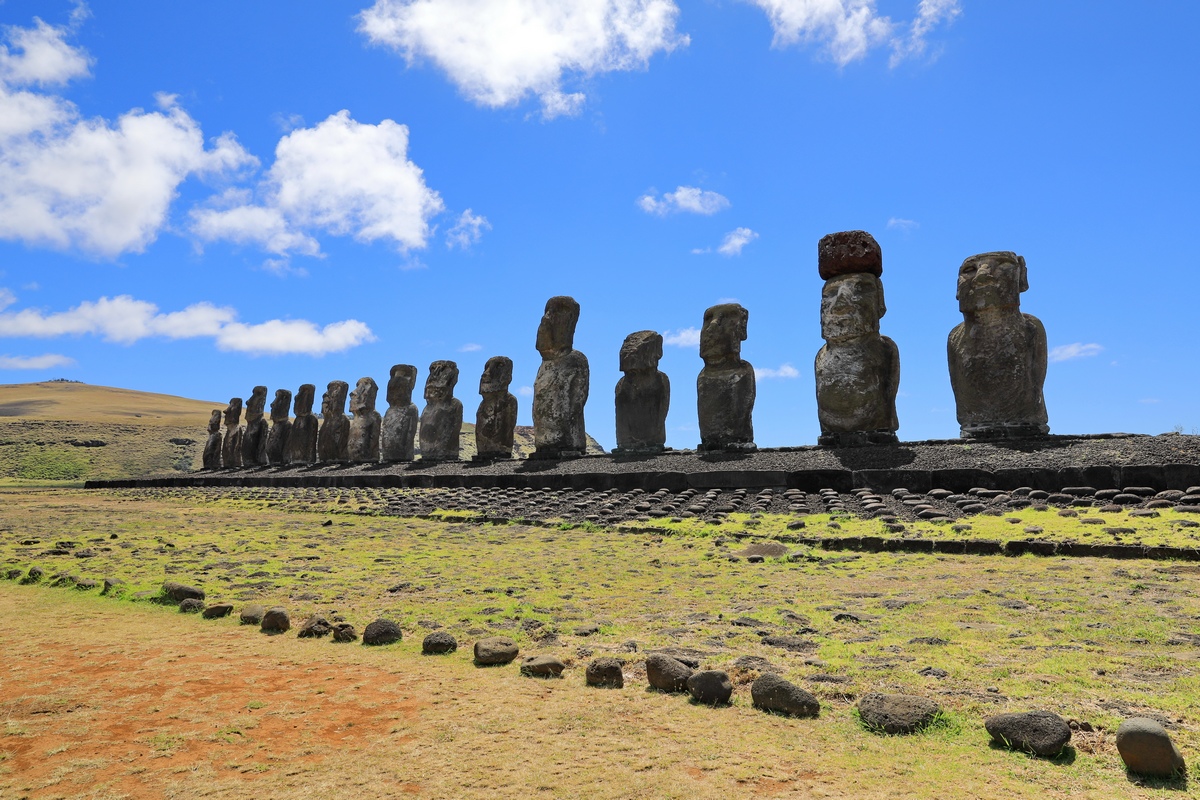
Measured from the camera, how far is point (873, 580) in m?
5.58

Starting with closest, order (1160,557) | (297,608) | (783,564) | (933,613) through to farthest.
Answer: (933,613) → (297,608) → (1160,557) → (783,564)

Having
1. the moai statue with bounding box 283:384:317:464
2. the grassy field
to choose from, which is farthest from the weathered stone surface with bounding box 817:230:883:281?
the moai statue with bounding box 283:384:317:464

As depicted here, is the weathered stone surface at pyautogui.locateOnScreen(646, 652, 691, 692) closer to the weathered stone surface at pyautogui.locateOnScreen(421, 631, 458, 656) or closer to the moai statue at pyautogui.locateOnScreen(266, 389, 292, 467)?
the weathered stone surface at pyautogui.locateOnScreen(421, 631, 458, 656)

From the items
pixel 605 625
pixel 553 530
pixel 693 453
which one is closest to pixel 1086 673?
pixel 605 625

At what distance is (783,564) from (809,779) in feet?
13.5

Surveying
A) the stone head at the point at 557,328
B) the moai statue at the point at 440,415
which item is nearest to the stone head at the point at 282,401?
the moai statue at the point at 440,415

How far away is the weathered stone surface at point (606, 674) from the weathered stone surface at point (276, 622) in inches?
85.3

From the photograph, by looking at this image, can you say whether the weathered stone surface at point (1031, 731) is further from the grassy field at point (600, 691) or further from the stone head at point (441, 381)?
the stone head at point (441, 381)

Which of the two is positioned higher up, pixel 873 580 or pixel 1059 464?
pixel 1059 464

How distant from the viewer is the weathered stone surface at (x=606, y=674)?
339cm

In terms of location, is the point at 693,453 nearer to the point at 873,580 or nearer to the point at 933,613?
the point at 873,580

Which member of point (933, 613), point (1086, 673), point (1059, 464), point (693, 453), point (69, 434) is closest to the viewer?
point (1086, 673)

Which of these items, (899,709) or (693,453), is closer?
(899,709)

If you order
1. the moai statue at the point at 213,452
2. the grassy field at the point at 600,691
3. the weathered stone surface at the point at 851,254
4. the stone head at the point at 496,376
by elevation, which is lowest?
the grassy field at the point at 600,691
